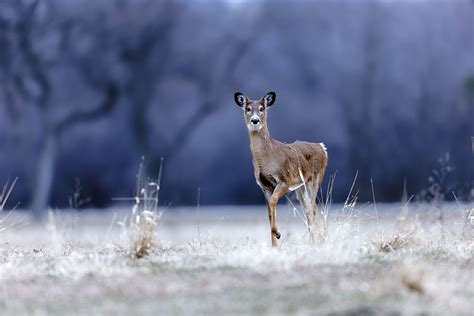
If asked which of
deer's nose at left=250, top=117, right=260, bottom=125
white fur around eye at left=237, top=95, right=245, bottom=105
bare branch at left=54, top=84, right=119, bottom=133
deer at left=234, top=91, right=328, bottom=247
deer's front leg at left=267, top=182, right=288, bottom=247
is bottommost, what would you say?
deer's front leg at left=267, top=182, right=288, bottom=247

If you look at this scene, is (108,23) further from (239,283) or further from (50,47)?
(239,283)

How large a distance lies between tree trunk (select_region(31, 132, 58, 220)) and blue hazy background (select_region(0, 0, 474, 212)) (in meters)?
0.06

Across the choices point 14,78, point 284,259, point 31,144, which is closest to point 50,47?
point 14,78

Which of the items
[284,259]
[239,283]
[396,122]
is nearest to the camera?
[239,283]

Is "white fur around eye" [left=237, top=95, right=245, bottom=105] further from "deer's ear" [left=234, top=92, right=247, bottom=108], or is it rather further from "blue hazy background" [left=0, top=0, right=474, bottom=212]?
"blue hazy background" [left=0, top=0, right=474, bottom=212]

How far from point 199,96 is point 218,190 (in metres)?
4.68

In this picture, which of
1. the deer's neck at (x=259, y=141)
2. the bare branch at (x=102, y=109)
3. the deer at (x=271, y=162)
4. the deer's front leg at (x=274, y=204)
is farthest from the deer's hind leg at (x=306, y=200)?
the bare branch at (x=102, y=109)

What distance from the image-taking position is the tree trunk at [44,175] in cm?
3269

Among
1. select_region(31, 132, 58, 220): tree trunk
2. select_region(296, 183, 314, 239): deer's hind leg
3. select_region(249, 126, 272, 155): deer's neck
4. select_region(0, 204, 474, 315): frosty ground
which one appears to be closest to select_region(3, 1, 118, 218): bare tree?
select_region(31, 132, 58, 220): tree trunk

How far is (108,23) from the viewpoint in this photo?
3634cm

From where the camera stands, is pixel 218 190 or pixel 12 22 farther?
pixel 218 190

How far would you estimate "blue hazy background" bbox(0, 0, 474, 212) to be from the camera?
117ft

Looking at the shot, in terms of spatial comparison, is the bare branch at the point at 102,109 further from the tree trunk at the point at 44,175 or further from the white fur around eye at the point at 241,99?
the white fur around eye at the point at 241,99

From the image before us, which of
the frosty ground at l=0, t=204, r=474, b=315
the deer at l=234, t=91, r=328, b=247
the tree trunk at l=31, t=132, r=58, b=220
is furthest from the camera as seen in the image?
the tree trunk at l=31, t=132, r=58, b=220
